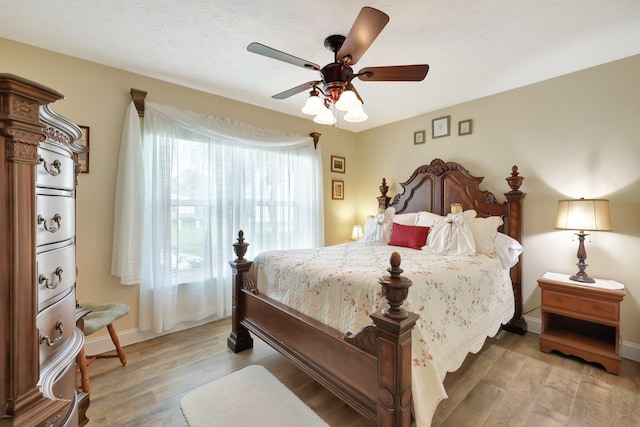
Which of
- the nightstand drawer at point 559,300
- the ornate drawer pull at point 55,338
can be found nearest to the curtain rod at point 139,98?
the ornate drawer pull at point 55,338

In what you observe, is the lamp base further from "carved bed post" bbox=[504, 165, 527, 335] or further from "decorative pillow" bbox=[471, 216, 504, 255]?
"decorative pillow" bbox=[471, 216, 504, 255]

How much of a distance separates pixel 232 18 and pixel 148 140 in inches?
57.0

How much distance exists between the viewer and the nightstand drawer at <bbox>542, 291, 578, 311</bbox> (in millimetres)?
2330

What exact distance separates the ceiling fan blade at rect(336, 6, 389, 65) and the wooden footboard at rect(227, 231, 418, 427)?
3.95 feet

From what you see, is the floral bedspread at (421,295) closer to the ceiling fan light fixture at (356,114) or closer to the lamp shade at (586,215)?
the lamp shade at (586,215)

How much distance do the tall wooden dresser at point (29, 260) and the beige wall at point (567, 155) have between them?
11.9 feet

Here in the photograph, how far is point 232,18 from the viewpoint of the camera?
192 cm

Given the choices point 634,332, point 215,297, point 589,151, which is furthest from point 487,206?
point 215,297

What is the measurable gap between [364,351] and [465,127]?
3.03m

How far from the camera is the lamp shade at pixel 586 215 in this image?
Result: 224 centimetres

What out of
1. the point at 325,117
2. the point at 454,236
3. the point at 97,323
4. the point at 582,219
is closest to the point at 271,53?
the point at 325,117

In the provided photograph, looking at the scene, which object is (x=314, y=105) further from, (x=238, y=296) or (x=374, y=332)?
(x=238, y=296)

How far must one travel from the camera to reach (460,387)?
6.43 feet

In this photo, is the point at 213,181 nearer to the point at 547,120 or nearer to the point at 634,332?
the point at 547,120
